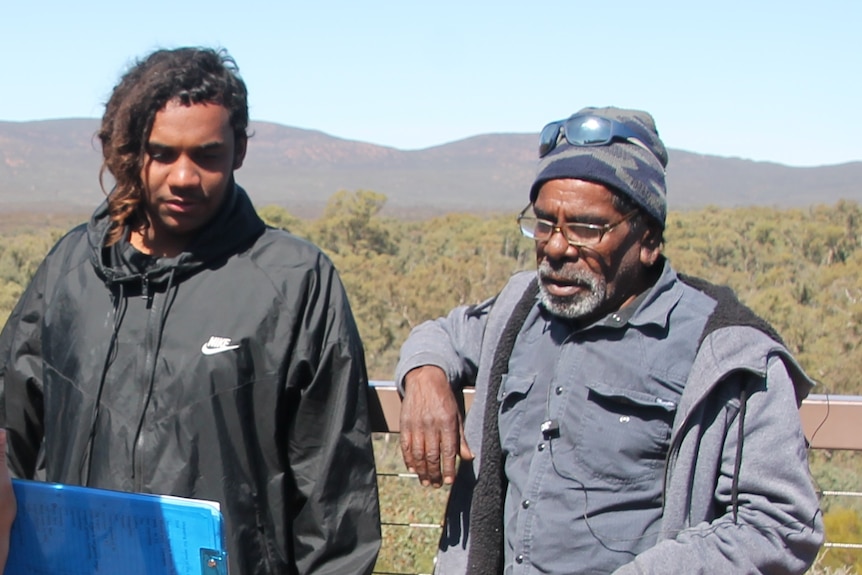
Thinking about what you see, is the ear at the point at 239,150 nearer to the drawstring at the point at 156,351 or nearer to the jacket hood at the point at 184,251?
the jacket hood at the point at 184,251

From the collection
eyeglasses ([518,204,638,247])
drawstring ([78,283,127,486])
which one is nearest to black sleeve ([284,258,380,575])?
drawstring ([78,283,127,486])

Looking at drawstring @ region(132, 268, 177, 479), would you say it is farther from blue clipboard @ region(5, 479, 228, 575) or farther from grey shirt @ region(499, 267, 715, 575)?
grey shirt @ region(499, 267, 715, 575)

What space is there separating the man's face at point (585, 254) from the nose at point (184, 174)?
833mm

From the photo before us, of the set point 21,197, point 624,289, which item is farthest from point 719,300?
point 21,197

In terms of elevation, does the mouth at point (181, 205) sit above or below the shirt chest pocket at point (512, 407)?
above

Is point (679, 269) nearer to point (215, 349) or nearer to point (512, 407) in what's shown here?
point (512, 407)

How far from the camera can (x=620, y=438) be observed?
2.21 metres

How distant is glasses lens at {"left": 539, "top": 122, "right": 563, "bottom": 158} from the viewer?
2445 mm

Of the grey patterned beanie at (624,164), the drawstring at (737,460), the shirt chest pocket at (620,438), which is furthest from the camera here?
the grey patterned beanie at (624,164)

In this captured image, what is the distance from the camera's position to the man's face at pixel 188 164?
8.06 ft

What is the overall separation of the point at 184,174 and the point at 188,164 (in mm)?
30

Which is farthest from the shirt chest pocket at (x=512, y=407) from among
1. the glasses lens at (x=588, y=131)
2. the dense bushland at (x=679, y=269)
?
the dense bushland at (x=679, y=269)

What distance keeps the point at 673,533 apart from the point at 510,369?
1.77 feet

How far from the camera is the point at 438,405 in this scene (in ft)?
7.63
